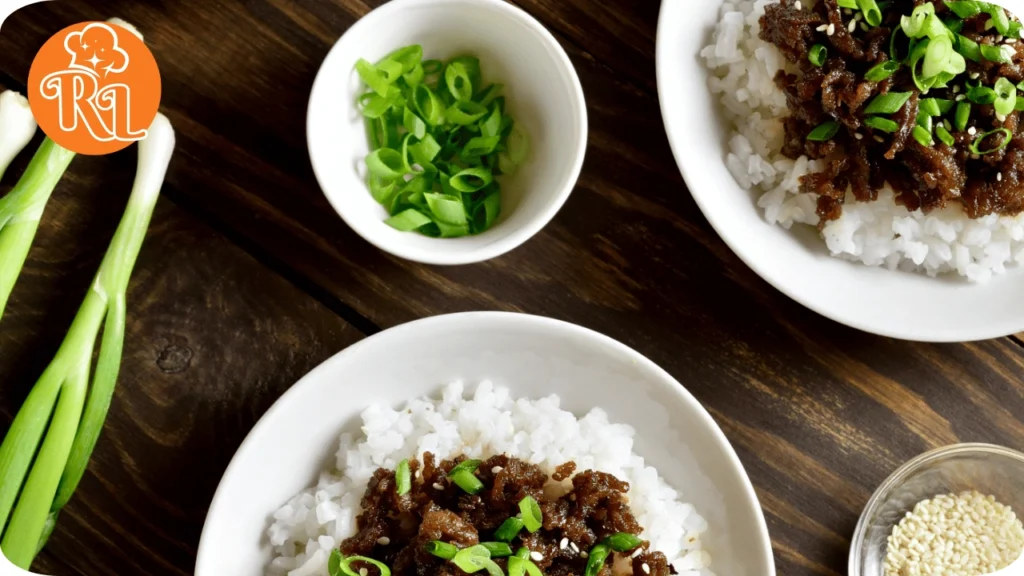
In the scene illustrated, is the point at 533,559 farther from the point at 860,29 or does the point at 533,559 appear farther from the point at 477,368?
the point at 860,29

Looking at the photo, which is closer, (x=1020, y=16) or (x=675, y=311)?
(x=1020, y=16)

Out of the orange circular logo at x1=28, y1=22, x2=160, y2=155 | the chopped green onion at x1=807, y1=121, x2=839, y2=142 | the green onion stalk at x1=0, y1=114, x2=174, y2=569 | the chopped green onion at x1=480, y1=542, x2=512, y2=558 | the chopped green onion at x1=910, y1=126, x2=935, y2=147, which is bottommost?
the green onion stalk at x1=0, y1=114, x2=174, y2=569

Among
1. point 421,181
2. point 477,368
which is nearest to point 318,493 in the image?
point 477,368

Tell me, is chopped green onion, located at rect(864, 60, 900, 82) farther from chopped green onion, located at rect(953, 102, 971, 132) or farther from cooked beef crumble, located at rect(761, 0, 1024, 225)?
chopped green onion, located at rect(953, 102, 971, 132)

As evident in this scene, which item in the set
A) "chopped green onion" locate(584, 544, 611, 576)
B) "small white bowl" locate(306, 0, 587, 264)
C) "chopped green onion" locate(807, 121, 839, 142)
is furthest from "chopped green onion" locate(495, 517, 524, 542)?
"chopped green onion" locate(807, 121, 839, 142)

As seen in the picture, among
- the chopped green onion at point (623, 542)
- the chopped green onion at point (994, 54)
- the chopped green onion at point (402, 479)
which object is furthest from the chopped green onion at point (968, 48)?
the chopped green onion at point (402, 479)

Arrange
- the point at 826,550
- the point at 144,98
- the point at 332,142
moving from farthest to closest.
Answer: the point at 826,550
the point at 144,98
the point at 332,142

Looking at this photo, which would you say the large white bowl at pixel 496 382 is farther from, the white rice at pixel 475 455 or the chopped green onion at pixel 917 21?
the chopped green onion at pixel 917 21
